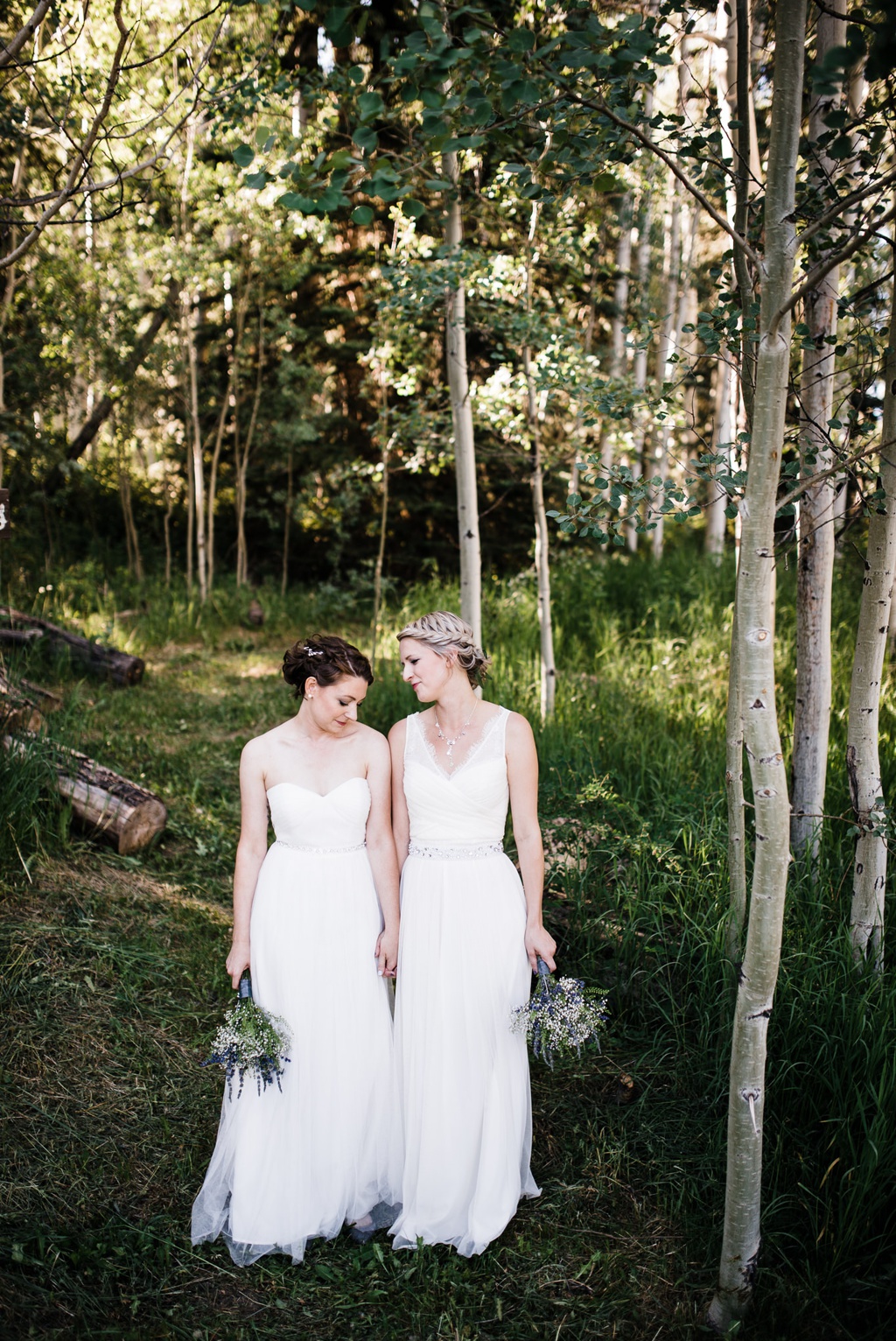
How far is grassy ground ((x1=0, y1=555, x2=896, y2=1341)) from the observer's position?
2475mm

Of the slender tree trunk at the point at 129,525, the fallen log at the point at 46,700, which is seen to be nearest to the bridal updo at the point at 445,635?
the fallen log at the point at 46,700

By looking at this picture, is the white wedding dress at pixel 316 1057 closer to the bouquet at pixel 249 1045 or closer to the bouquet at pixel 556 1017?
the bouquet at pixel 249 1045

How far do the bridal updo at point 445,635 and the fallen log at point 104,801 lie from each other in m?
2.85

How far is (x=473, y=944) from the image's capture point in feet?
9.23

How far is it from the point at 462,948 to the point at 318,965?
0.45 metres

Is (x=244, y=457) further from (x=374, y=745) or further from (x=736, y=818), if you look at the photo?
(x=736, y=818)

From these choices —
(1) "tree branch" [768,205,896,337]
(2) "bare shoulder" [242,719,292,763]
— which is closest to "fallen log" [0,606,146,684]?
(2) "bare shoulder" [242,719,292,763]

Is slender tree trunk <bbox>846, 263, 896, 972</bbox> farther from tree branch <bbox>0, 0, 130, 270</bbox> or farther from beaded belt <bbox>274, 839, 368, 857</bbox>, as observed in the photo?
tree branch <bbox>0, 0, 130, 270</bbox>

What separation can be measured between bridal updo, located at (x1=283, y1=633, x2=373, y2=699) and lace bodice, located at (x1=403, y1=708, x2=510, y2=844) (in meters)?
0.35

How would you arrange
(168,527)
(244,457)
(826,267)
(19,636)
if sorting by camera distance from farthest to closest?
(168,527) < (244,457) < (19,636) < (826,267)

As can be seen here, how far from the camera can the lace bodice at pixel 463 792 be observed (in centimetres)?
281

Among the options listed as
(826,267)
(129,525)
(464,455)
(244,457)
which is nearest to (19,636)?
(464,455)

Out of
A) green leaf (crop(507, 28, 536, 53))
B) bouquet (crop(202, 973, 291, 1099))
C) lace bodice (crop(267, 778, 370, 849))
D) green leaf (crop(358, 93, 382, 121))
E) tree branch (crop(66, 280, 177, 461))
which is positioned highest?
tree branch (crop(66, 280, 177, 461))

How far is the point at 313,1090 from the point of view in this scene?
2.78 m
